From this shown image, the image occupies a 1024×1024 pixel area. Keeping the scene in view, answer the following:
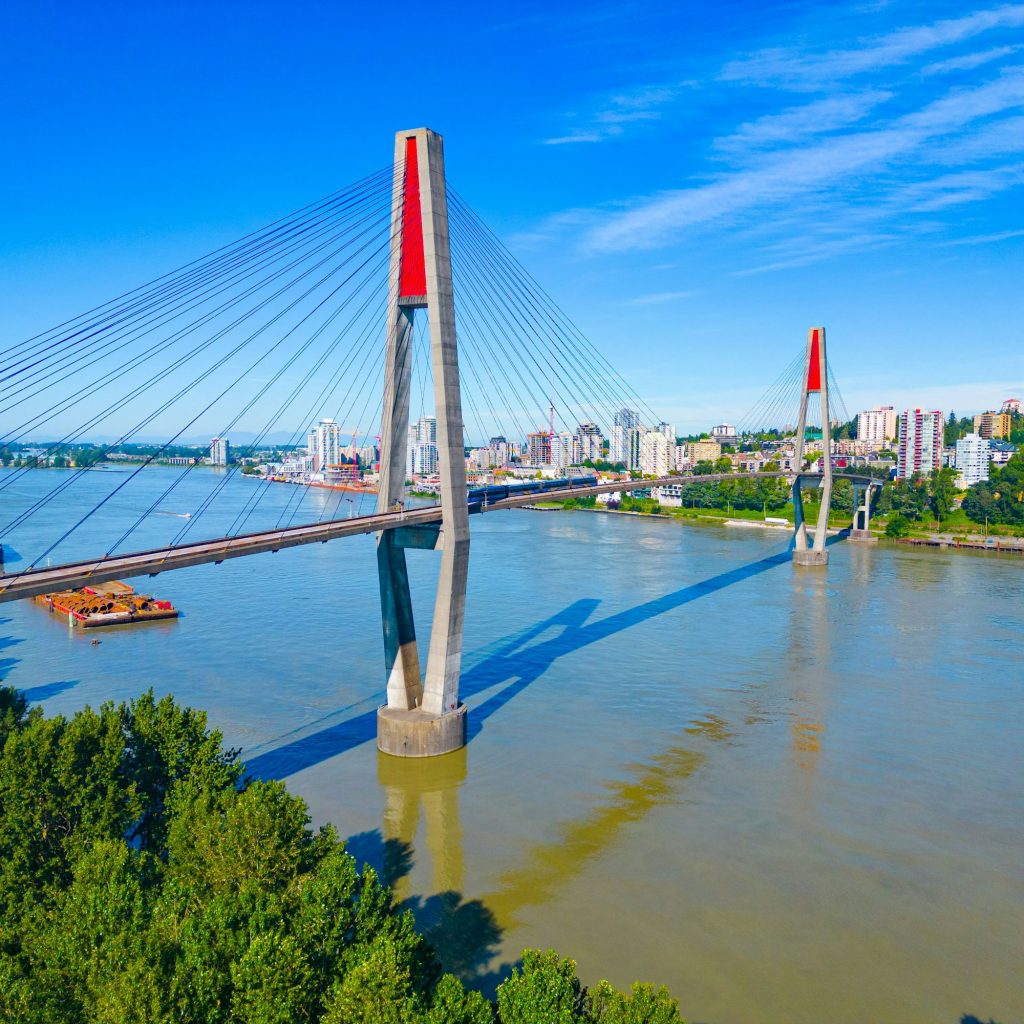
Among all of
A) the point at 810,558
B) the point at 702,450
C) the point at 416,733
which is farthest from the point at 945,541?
the point at 702,450

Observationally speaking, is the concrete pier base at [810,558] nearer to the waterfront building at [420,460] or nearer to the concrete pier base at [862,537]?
the concrete pier base at [862,537]

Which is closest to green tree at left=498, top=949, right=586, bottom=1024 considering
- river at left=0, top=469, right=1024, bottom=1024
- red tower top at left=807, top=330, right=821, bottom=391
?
river at left=0, top=469, right=1024, bottom=1024

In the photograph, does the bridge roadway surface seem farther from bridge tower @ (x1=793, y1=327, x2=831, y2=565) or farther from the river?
bridge tower @ (x1=793, y1=327, x2=831, y2=565)

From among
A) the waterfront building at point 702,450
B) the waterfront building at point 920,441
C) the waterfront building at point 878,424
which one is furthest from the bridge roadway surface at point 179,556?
the waterfront building at point 878,424

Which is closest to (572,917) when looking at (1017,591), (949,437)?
(1017,591)

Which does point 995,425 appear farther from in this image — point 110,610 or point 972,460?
point 110,610

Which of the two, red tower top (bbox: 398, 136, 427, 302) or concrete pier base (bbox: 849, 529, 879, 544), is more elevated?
red tower top (bbox: 398, 136, 427, 302)

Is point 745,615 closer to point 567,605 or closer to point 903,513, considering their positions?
point 567,605
